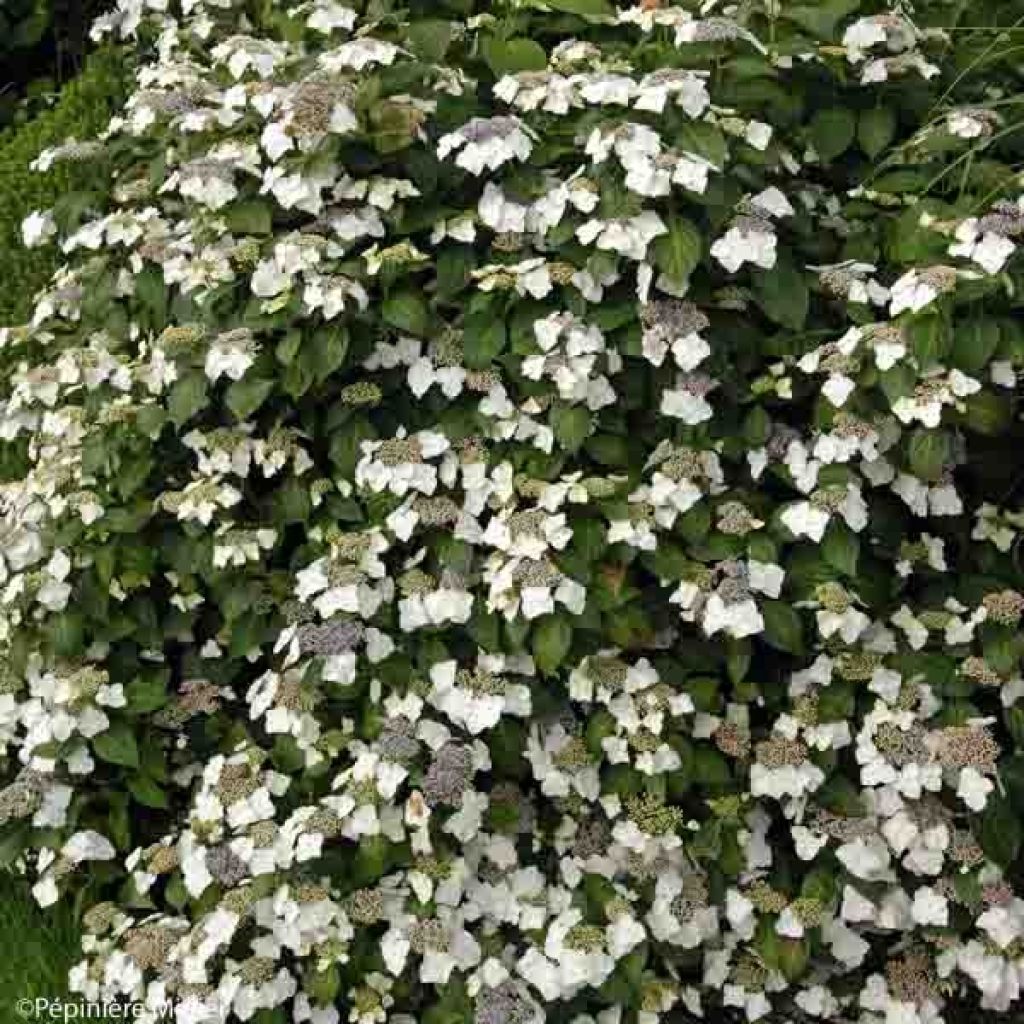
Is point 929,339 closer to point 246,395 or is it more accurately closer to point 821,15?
point 821,15

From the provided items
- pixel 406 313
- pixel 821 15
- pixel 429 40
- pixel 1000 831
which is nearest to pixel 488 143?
pixel 406 313

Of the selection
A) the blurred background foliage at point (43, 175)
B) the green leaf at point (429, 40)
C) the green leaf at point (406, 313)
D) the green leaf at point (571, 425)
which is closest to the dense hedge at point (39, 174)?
the blurred background foliage at point (43, 175)

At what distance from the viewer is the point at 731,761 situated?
2613 mm

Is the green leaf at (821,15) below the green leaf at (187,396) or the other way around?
the other way around

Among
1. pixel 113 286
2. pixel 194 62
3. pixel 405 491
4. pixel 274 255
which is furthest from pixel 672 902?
pixel 194 62

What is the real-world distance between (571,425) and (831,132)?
66cm

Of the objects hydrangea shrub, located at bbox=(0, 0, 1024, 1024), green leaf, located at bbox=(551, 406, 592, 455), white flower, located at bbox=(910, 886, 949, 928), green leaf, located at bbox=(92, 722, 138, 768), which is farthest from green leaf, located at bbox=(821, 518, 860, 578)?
green leaf, located at bbox=(92, 722, 138, 768)

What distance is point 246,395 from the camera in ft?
8.43

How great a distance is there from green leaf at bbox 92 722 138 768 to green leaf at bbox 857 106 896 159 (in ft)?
4.91

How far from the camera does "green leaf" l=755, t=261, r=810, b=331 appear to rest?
2.51 metres

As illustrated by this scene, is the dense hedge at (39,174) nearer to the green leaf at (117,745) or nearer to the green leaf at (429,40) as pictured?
the green leaf at (429,40)

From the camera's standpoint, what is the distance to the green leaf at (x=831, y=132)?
2.67m

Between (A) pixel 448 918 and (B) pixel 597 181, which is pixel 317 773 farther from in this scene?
(B) pixel 597 181

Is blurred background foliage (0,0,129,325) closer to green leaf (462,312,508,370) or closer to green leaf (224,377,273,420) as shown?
green leaf (224,377,273,420)
